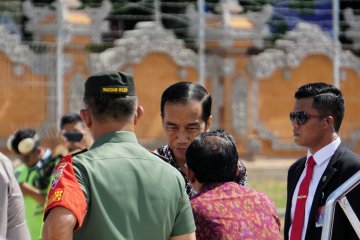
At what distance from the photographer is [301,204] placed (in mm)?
4609

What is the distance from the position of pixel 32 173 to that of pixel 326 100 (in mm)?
2848

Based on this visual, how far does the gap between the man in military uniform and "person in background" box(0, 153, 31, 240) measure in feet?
2.01

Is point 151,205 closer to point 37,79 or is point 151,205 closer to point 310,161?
point 310,161

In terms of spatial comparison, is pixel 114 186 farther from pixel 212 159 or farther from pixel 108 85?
pixel 212 159

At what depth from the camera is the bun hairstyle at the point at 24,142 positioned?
262 inches

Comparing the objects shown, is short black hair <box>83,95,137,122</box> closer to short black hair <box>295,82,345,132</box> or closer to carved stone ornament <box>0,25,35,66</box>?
short black hair <box>295,82,345,132</box>

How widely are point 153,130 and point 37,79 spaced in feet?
9.07

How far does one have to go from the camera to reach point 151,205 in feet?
10.2

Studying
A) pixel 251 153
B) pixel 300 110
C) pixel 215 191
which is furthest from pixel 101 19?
pixel 215 191

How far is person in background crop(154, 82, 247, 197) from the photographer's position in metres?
4.23

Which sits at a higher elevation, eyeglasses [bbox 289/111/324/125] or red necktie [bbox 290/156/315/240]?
eyeglasses [bbox 289/111/324/125]

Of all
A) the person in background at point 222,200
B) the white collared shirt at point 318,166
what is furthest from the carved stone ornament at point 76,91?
the person in background at point 222,200

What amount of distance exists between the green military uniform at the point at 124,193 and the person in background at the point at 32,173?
3416mm

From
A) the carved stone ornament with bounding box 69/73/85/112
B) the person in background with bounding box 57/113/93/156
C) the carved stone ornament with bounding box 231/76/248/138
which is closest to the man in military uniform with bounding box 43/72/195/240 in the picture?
the person in background with bounding box 57/113/93/156
